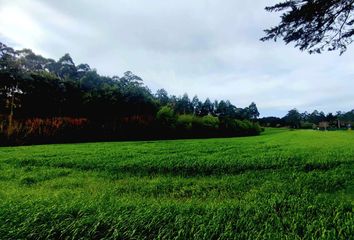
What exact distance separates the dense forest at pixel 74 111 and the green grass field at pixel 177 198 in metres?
12.8

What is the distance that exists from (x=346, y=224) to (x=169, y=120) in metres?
28.2

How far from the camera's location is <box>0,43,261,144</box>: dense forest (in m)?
24.0

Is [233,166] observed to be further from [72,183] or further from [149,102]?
[149,102]

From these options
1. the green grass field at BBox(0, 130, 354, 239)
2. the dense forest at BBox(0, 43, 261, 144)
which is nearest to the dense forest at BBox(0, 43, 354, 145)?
the dense forest at BBox(0, 43, 261, 144)

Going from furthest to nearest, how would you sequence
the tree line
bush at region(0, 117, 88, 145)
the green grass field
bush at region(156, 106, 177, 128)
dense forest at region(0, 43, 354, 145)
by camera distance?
the tree line < bush at region(156, 106, 177, 128) < dense forest at region(0, 43, 354, 145) < bush at region(0, 117, 88, 145) < the green grass field

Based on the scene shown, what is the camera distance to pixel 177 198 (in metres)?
6.25

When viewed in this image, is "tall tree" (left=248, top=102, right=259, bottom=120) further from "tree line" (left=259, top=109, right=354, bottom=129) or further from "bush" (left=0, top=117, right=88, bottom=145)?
"bush" (left=0, top=117, right=88, bottom=145)

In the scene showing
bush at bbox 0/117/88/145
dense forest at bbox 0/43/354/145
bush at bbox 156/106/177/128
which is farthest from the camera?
bush at bbox 156/106/177/128

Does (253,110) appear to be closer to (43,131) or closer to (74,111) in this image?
(74,111)

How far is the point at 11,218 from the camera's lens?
4098 mm

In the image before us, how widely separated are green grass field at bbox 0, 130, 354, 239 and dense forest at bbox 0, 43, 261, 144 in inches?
504

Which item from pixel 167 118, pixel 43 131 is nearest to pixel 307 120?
pixel 167 118

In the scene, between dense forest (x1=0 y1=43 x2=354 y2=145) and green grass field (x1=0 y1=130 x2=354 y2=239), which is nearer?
green grass field (x1=0 y1=130 x2=354 y2=239)

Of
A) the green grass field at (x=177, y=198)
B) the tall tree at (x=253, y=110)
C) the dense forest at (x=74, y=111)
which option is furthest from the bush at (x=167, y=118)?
the tall tree at (x=253, y=110)
